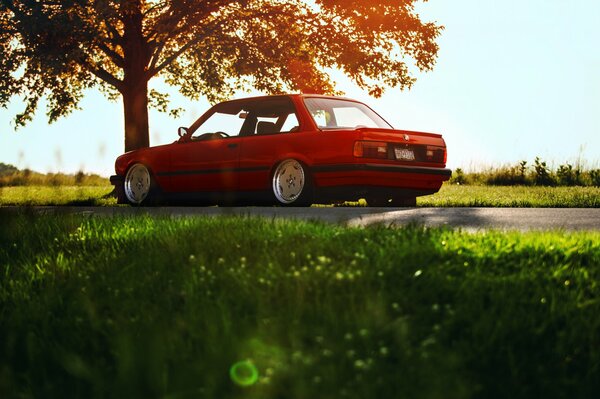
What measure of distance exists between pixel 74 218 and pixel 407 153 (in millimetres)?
5090

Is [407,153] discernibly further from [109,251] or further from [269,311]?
[269,311]

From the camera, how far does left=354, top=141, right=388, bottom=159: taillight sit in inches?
452

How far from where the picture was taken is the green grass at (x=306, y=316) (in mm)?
4078

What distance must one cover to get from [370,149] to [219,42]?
36.5 ft

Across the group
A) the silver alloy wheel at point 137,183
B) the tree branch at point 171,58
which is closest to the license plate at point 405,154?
the silver alloy wheel at point 137,183

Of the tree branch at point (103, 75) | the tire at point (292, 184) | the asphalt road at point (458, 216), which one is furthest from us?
the tree branch at point (103, 75)

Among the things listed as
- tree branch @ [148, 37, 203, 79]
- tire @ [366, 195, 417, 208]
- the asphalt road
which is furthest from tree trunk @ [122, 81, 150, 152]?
the asphalt road

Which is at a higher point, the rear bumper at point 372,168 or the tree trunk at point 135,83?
the tree trunk at point 135,83

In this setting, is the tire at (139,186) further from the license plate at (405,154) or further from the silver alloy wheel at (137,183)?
the license plate at (405,154)

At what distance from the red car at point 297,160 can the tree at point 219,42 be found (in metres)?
7.20

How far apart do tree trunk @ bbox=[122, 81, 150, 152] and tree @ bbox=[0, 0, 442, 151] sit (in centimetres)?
3

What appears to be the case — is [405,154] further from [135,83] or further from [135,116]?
[135,83]

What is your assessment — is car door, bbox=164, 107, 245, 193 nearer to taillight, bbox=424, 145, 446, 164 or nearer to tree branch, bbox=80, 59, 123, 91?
taillight, bbox=424, 145, 446, 164

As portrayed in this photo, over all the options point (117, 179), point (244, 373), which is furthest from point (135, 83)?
point (244, 373)
